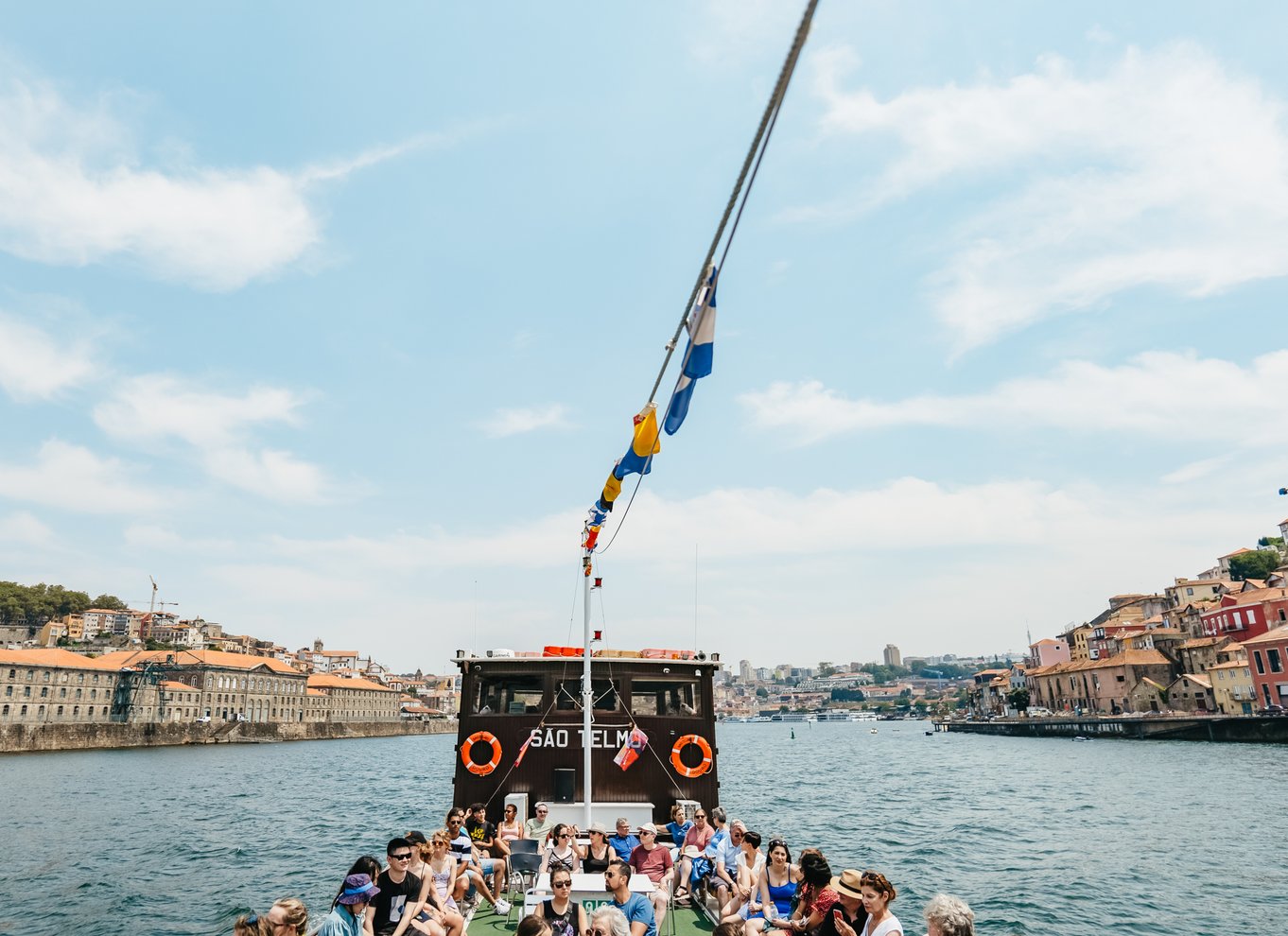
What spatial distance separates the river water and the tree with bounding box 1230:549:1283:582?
8188cm

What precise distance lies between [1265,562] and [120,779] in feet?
518

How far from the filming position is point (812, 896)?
26.7ft

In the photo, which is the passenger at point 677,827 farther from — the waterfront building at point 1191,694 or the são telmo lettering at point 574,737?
the waterfront building at point 1191,694

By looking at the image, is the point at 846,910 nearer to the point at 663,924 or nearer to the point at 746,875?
the point at 746,875

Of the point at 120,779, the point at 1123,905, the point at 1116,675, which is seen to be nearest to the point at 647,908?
the point at 1123,905

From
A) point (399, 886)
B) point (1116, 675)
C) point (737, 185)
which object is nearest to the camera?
point (737, 185)

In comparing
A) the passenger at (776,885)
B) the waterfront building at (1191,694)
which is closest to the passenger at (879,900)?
the passenger at (776,885)

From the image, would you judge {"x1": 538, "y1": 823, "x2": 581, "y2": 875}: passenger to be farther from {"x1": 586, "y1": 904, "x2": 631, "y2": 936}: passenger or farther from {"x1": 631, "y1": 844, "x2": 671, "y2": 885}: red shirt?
{"x1": 586, "y1": 904, "x2": 631, "y2": 936}: passenger

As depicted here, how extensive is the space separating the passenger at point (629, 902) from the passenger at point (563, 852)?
2.15 m

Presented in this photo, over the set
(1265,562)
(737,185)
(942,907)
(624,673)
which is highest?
(1265,562)

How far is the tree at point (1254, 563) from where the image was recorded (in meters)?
126

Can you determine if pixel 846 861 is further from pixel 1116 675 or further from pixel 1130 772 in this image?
pixel 1116 675

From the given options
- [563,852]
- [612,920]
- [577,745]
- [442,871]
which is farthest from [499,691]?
[612,920]

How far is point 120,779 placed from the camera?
53.5 m
